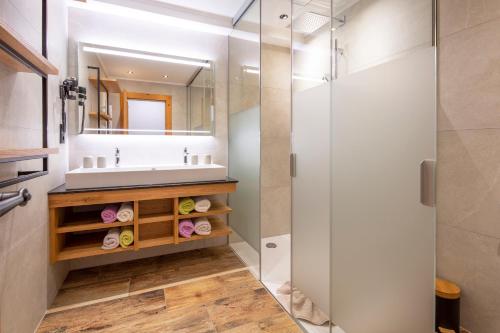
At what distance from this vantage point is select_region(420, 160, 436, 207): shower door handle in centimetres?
93

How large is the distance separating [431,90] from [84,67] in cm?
267

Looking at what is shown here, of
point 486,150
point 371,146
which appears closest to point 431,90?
point 371,146

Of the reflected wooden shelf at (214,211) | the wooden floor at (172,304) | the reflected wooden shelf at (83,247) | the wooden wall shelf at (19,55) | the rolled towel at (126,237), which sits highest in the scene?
the wooden wall shelf at (19,55)

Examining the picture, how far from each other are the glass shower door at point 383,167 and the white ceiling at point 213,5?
1.48 metres

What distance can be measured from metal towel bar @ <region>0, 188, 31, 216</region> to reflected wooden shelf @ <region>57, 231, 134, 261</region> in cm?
107

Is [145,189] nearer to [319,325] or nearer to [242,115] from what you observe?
[242,115]

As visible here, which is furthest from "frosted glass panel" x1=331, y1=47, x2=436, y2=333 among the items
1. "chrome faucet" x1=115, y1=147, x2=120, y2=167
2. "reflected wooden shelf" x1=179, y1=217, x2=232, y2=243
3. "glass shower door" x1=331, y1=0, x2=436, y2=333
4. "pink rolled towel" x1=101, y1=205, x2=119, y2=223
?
"chrome faucet" x1=115, y1=147, x2=120, y2=167

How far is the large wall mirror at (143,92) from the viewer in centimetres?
241

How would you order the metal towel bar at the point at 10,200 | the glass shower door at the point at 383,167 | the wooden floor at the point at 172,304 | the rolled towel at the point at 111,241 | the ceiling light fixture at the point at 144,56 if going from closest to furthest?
the metal towel bar at the point at 10,200 → the glass shower door at the point at 383,167 → the wooden floor at the point at 172,304 → the rolled towel at the point at 111,241 → the ceiling light fixture at the point at 144,56

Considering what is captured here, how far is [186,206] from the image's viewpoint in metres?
2.31

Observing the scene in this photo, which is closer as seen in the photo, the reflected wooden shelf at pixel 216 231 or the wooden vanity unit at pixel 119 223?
the wooden vanity unit at pixel 119 223

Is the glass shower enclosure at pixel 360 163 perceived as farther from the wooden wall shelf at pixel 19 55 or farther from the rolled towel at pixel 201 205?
the wooden wall shelf at pixel 19 55

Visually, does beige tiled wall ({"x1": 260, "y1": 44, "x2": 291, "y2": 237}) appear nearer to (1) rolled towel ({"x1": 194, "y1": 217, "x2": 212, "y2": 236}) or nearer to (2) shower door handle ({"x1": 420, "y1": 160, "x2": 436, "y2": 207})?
(1) rolled towel ({"x1": 194, "y1": 217, "x2": 212, "y2": 236})

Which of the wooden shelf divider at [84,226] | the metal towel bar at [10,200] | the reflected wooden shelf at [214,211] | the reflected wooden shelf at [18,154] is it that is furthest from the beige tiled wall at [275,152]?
the metal towel bar at [10,200]
